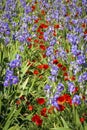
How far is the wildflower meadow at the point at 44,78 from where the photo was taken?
Answer: 362cm

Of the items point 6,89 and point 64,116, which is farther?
point 6,89

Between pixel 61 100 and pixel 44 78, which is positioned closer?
pixel 61 100

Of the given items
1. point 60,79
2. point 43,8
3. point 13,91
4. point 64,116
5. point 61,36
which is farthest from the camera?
point 43,8

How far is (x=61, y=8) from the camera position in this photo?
23.5 ft

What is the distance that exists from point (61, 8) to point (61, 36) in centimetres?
123

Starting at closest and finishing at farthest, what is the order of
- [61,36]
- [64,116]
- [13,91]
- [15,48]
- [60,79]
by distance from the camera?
[64,116], [13,91], [60,79], [15,48], [61,36]

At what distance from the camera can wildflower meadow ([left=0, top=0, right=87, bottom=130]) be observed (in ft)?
11.9

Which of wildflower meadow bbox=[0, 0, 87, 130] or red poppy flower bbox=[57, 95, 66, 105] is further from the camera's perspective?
wildflower meadow bbox=[0, 0, 87, 130]

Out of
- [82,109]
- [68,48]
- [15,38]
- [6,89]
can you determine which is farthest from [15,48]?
[82,109]

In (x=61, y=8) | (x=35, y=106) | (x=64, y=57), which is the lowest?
(x=35, y=106)

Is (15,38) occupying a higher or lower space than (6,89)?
higher

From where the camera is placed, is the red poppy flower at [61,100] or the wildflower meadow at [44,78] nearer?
the red poppy flower at [61,100]

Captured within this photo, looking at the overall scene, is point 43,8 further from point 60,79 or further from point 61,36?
point 60,79

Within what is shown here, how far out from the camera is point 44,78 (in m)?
4.95
